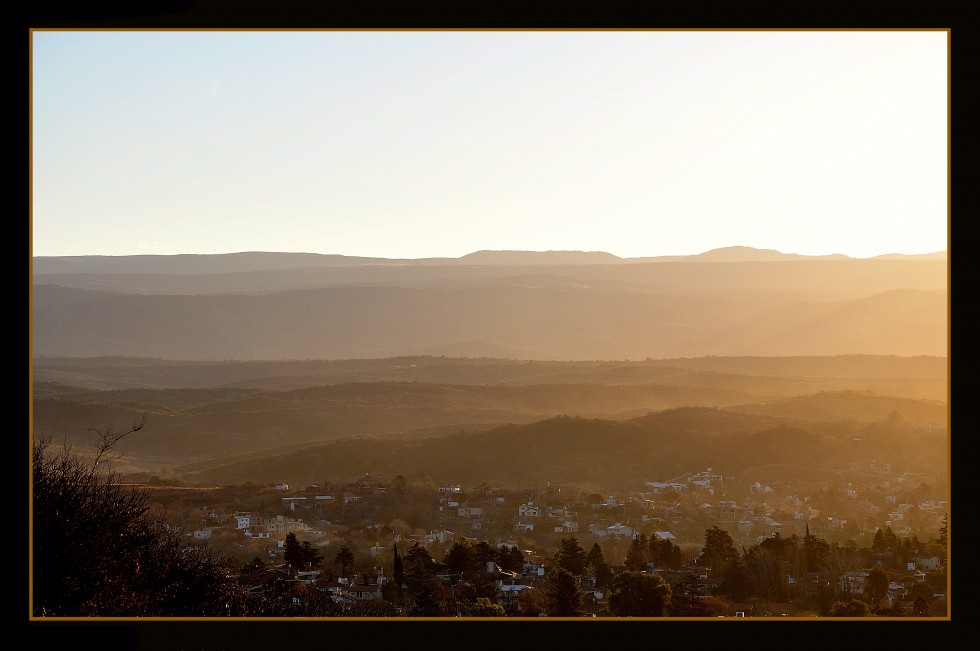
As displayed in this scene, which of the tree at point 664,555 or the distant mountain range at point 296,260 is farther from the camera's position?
the distant mountain range at point 296,260

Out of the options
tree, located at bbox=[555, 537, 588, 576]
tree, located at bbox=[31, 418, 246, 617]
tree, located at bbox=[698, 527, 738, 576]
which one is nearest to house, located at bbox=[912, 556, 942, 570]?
tree, located at bbox=[698, 527, 738, 576]

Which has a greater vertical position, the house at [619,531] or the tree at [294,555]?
Answer: the tree at [294,555]

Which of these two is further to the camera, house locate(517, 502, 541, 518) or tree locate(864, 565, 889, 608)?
house locate(517, 502, 541, 518)

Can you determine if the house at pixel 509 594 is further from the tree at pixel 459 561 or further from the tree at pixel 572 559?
the tree at pixel 572 559

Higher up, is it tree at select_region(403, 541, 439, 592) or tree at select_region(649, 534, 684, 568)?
tree at select_region(403, 541, 439, 592)

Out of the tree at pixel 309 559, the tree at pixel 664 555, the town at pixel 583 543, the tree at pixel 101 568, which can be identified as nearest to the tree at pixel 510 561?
the town at pixel 583 543

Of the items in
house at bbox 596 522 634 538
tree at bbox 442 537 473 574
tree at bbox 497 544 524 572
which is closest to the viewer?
tree at bbox 442 537 473 574

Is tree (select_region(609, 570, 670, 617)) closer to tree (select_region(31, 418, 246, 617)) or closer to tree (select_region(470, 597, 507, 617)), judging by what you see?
tree (select_region(470, 597, 507, 617))
